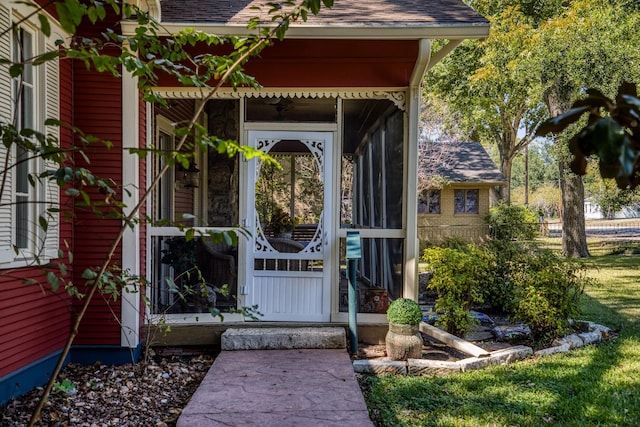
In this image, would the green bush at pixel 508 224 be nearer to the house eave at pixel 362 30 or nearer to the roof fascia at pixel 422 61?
the roof fascia at pixel 422 61

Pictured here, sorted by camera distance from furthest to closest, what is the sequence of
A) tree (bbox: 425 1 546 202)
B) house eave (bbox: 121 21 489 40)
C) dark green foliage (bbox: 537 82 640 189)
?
1. tree (bbox: 425 1 546 202)
2. house eave (bbox: 121 21 489 40)
3. dark green foliage (bbox: 537 82 640 189)

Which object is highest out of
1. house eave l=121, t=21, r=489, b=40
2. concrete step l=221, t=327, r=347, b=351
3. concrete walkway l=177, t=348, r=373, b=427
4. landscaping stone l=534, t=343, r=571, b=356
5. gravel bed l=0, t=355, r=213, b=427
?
house eave l=121, t=21, r=489, b=40

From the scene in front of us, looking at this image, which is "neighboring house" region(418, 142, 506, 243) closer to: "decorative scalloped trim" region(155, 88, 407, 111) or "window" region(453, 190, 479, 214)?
"window" region(453, 190, 479, 214)

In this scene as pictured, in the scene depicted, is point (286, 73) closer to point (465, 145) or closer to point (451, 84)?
point (451, 84)

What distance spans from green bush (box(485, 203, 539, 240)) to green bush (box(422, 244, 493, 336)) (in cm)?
1055

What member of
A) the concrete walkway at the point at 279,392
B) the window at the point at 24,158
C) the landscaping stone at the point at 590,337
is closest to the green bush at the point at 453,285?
the landscaping stone at the point at 590,337

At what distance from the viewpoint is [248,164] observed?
15.0 feet

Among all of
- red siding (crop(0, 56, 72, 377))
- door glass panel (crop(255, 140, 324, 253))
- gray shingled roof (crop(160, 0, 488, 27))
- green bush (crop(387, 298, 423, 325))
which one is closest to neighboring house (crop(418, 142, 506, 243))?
door glass panel (crop(255, 140, 324, 253))

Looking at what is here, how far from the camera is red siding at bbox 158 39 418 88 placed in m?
4.31

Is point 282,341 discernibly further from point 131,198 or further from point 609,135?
point 609,135

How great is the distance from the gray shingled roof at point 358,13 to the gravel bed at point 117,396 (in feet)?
9.74

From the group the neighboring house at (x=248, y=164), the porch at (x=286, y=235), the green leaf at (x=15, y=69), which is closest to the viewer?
the green leaf at (x=15, y=69)

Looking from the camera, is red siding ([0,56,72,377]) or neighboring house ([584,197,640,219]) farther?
neighboring house ([584,197,640,219])

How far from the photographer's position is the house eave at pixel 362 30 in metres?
3.84
